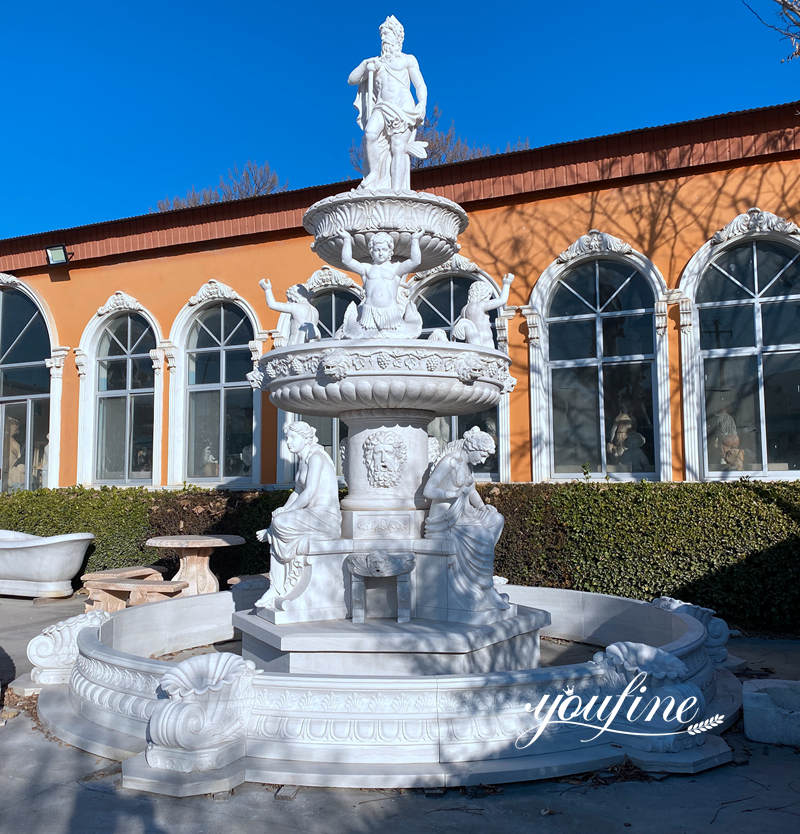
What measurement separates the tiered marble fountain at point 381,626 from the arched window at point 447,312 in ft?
17.7

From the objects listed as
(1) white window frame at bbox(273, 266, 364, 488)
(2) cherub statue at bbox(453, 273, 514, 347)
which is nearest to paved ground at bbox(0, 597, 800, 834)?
(2) cherub statue at bbox(453, 273, 514, 347)

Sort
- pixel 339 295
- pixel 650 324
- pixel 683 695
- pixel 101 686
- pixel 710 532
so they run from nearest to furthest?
1. pixel 683 695
2. pixel 101 686
3. pixel 710 532
4. pixel 650 324
5. pixel 339 295

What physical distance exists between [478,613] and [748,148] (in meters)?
8.44

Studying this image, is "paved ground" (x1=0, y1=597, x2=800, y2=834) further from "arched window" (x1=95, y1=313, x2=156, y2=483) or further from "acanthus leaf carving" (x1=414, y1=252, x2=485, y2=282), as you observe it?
"arched window" (x1=95, y1=313, x2=156, y2=483)

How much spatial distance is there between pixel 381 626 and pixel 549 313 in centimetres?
760

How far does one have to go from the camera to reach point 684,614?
5.34 meters

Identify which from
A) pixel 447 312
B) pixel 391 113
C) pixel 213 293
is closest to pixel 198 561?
pixel 447 312

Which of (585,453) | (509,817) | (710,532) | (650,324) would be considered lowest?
(509,817)

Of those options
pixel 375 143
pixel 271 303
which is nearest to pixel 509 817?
pixel 271 303

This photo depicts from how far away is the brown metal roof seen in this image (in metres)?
10.2

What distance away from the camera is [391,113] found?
6078 mm

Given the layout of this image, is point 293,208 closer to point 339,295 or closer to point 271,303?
point 339,295

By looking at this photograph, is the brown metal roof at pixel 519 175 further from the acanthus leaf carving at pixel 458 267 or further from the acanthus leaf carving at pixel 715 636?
the acanthus leaf carving at pixel 715 636

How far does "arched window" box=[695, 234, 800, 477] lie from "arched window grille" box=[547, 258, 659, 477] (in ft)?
2.56
